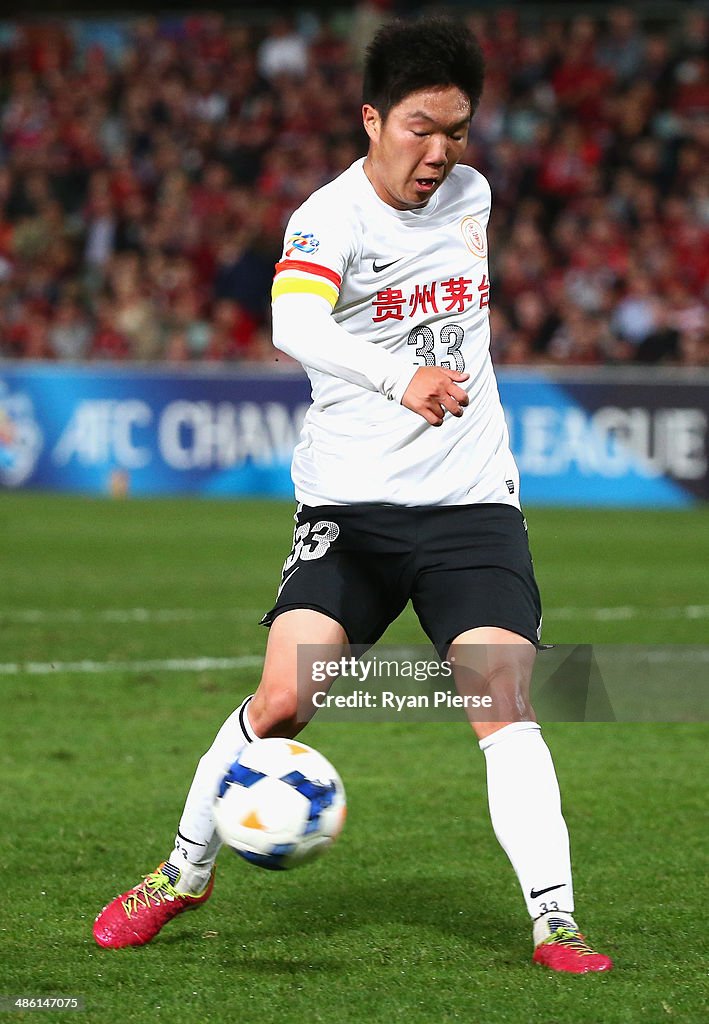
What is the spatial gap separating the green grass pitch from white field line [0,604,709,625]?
29mm

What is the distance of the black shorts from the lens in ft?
13.1

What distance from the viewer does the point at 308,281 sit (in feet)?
12.8

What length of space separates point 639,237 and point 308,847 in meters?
15.7

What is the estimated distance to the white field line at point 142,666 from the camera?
800 cm

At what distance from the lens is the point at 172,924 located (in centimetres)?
435

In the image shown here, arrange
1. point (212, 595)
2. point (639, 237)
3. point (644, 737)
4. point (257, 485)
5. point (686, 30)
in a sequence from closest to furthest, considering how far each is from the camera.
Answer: point (644, 737) → point (212, 595) → point (257, 485) → point (639, 237) → point (686, 30)

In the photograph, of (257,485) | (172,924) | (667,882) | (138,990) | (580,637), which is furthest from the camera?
(257,485)

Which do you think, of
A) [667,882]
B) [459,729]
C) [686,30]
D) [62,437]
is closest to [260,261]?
[62,437]

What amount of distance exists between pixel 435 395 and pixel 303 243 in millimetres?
612

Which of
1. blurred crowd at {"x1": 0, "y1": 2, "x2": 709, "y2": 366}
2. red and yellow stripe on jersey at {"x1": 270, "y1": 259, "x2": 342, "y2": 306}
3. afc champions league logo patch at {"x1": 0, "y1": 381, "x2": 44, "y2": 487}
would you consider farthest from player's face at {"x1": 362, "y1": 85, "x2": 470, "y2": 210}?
afc champions league logo patch at {"x1": 0, "y1": 381, "x2": 44, "y2": 487}

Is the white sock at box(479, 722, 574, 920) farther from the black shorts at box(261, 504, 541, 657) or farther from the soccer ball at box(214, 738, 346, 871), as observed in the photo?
the soccer ball at box(214, 738, 346, 871)

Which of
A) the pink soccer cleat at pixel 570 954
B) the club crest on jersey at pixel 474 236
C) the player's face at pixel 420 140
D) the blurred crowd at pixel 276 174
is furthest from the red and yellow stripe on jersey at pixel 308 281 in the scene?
the blurred crowd at pixel 276 174

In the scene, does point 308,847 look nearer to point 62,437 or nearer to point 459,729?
point 459,729
